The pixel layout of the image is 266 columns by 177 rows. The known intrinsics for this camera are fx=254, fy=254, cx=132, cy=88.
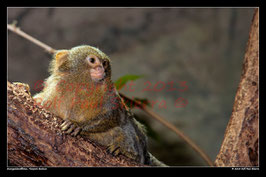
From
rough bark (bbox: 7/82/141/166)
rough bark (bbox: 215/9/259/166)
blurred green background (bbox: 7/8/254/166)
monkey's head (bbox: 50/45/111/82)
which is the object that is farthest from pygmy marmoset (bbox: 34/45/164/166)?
blurred green background (bbox: 7/8/254/166)

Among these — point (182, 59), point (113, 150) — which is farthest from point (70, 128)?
point (182, 59)

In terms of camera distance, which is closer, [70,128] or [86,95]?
[70,128]

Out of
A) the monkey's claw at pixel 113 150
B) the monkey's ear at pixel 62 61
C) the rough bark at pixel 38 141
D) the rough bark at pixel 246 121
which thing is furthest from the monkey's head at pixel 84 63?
the rough bark at pixel 246 121

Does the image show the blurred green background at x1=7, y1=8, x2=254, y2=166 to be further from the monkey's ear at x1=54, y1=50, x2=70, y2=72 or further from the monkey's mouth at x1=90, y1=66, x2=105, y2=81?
the monkey's mouth at x1=90, y1=66, x2=105, y2=81

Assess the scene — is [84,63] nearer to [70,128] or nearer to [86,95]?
[86,95]

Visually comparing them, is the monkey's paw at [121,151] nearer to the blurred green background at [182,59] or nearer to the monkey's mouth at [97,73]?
the monkey's mouth at [97,73]
